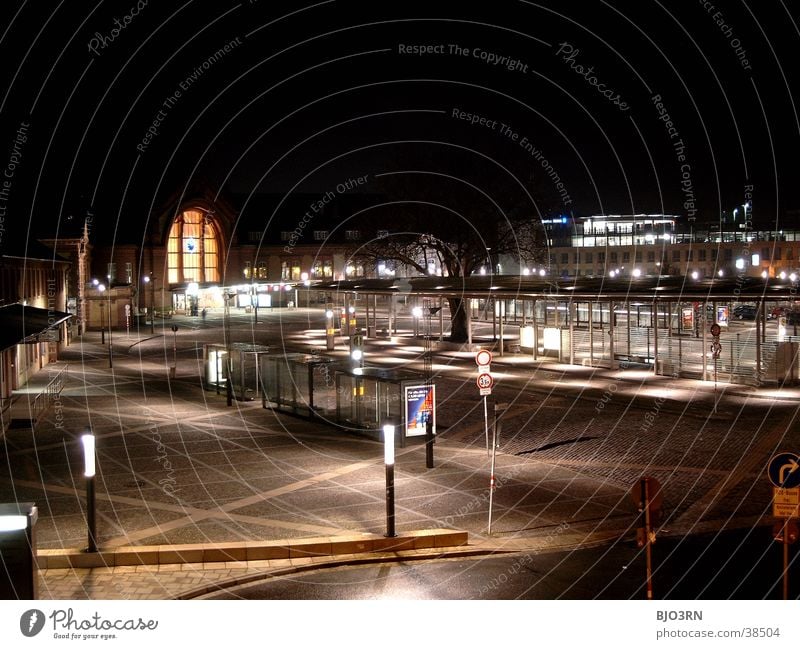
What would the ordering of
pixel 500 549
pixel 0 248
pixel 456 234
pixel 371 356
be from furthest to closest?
pixel 456 234
pixel 371 356
pixel 0 248
pixel 500 549

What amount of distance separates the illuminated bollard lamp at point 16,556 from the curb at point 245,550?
3880 mm

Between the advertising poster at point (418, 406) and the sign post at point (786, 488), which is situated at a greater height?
the sign post at point (786, 488)

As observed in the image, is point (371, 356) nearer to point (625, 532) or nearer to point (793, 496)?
point (625, 532)

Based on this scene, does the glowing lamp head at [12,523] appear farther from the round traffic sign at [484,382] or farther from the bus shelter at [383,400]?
the bus shelter at [383,400]

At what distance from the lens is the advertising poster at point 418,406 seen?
22.6m

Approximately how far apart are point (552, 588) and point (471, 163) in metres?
43.6

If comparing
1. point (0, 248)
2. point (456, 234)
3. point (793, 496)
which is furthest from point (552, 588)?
point (456, 234)

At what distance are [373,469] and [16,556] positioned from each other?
11132 millimetres

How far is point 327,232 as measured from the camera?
117438 mm

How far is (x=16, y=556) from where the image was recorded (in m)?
9.31

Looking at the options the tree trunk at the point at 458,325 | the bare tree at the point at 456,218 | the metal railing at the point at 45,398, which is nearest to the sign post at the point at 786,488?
the metal railing at the point at 45,398

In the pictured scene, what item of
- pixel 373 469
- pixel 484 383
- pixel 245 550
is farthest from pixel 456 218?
pixel 245 550

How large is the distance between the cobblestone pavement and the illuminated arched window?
235 feet

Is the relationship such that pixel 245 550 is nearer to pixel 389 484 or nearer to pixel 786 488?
pixel 389 484
